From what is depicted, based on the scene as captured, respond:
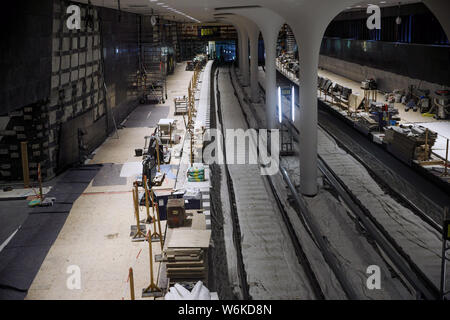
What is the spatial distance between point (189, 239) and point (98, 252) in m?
2.29

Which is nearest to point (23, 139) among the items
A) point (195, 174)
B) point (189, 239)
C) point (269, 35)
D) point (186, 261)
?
point (195, 174)

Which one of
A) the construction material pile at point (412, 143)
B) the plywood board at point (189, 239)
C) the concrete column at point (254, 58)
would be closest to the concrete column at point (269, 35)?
the construction material pile at point (412, 143)

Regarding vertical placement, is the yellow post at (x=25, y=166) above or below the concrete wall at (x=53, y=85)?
below

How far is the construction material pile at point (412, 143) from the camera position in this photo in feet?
48.9

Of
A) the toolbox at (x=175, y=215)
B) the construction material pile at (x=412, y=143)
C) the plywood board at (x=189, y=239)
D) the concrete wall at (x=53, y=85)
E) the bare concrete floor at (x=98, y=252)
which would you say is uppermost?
the concrete wall at (x=53, y=85)

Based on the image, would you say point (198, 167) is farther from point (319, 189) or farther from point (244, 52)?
point (244, 52)

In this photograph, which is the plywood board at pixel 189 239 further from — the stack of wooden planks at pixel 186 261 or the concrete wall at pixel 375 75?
the concrete wall at pixel 375 75

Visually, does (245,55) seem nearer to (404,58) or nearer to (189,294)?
(404,58)

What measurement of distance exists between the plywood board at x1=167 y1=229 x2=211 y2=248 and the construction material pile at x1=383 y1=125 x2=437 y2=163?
854 centimetres

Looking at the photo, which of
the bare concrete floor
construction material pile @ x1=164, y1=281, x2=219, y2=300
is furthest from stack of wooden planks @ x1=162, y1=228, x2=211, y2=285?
construction material pile @ x1=164, y1=281, x2=219, y2=300

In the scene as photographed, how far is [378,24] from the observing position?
29547 millimetres

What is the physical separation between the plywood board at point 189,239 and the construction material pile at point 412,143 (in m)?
8.54

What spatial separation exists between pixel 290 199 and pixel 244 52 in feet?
83.7
